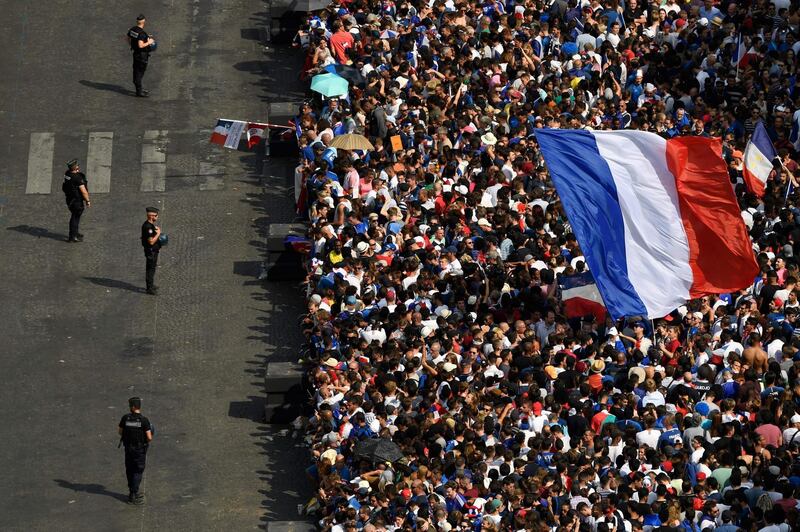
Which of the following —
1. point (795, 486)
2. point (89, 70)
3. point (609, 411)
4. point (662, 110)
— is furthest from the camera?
point (89, 70)

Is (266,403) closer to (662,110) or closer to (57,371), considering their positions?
(57,371)

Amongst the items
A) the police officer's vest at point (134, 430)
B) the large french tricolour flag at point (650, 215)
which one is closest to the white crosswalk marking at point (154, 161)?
the large french tricolour flag at point (650, 215)

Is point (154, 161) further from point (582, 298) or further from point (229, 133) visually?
point (582, 298)

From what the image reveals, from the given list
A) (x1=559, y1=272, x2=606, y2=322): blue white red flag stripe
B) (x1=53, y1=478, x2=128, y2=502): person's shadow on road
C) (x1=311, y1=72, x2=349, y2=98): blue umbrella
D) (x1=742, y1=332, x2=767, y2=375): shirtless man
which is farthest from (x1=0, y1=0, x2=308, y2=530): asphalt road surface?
(x1=742, y1=332, x2=767, y2=375): shirtless man

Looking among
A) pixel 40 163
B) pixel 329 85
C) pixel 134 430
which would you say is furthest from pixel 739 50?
pixel 134 430

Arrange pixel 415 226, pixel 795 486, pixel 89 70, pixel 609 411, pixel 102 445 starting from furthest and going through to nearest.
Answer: pixel 89 70 < pixel 415 226 < pixel 102 445 < pixel 609 411 < pixel 795 486

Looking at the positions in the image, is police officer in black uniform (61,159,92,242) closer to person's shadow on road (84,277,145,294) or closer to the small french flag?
person's shadow on road (84,277,145,294)

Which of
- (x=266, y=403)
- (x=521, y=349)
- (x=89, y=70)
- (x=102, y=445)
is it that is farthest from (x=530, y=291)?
(x=89, y=70)
